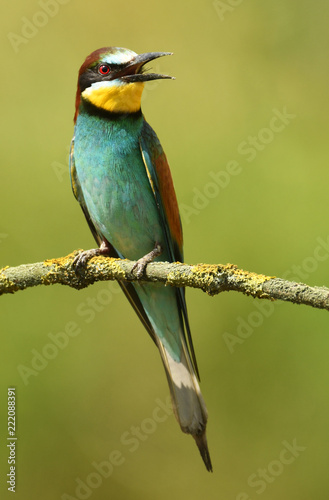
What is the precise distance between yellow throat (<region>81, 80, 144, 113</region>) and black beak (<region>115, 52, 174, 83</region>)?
28 millimetres

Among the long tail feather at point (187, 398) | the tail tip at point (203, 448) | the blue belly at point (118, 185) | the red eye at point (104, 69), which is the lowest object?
the tail tip at point (203, 448)

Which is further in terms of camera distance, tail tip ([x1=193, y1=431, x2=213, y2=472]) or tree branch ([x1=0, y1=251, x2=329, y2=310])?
tail tip ([x1=193, y1=431, x2=213, y2=472])

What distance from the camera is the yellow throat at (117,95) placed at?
2.44m

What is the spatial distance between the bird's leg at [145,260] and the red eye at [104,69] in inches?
28.2

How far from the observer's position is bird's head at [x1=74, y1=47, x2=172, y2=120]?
95.9 inches

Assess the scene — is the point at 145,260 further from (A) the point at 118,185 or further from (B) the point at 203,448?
(B) the point at 203,448

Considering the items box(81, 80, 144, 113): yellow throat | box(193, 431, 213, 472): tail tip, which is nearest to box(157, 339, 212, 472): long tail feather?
box(193, 431, 213, 472): tail tip

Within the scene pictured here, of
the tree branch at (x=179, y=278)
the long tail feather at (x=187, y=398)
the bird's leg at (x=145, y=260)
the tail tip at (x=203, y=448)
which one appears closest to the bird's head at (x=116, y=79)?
the bird's leg at (x=145, y=260)

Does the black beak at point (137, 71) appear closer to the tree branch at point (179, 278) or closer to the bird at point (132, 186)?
the bird at point (132, 186)

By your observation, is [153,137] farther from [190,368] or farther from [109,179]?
[190,368]

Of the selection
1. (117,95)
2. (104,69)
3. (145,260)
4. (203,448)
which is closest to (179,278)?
(145,260)

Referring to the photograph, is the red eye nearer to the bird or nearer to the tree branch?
the bird

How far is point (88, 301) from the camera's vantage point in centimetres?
307

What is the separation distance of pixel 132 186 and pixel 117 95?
365 mm
